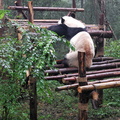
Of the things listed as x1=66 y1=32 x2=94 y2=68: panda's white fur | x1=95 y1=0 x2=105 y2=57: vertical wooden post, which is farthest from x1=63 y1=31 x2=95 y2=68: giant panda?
x1=95 y1=0 x2=105 y2=57: vertical wooden post

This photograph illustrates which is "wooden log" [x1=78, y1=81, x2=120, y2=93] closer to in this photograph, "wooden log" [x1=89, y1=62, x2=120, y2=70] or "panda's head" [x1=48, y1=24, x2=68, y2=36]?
"wooden log" [x1=89, y1=62, x2=120, y2=70]

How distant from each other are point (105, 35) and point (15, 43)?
3.23 m

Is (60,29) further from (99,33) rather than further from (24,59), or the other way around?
(24,59)

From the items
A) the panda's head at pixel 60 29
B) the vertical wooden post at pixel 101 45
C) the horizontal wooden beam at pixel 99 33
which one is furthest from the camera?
the horizontal wooden beam at pixel 99 33

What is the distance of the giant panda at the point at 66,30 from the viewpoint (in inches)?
202

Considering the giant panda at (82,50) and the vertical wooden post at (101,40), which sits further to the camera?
the vertical wooden post at (101,40)

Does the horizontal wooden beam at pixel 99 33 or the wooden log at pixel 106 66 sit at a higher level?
the horizontal wooden beam at pixel 99 33

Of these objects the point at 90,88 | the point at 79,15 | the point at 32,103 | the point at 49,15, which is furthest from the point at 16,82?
the point at 79,15

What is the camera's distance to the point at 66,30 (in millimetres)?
5438

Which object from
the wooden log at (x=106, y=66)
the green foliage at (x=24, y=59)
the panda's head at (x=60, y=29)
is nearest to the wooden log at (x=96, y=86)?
the green foliage at (x=24, y=59)

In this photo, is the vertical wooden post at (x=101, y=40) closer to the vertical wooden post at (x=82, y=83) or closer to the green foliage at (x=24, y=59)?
the vertical wooden post at (x=82, y=83)

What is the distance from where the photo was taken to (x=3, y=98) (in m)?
3.01

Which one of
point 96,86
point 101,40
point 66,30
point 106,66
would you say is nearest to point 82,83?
point 96,86

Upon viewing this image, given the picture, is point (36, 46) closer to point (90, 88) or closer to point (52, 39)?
point (52, 39)
